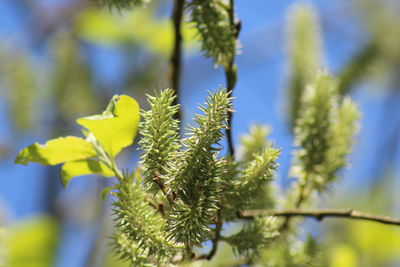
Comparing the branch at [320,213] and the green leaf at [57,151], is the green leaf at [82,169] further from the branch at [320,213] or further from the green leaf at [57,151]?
the branch at [320,213]

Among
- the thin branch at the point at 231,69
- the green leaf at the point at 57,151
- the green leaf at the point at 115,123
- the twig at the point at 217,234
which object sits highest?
the thin branch at the point at 231,69

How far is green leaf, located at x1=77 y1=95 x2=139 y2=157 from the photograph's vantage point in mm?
708

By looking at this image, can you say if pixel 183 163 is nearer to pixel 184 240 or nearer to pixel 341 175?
pixel 184 240

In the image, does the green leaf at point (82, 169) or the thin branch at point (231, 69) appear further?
the thin branch at point (231, 69)

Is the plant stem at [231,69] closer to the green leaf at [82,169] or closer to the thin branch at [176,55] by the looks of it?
the thin branch at [176,55]

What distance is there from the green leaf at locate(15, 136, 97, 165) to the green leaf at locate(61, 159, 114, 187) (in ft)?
0.05

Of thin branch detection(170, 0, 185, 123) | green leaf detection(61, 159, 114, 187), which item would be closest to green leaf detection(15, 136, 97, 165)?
green leaf detection(61, 159, 114, 187)

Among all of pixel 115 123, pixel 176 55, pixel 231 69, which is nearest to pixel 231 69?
pixel 231 69

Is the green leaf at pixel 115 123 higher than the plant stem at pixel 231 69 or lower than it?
lower

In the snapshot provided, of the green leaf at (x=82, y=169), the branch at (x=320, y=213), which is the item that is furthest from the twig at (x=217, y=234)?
the green leaf at (x=82, y=169)

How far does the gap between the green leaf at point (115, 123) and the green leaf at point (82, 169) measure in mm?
25

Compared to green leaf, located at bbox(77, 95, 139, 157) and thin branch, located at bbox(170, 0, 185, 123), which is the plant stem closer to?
thin branch, located at bbox(170, 0, 185, 123)

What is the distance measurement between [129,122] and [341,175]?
0.53 meters

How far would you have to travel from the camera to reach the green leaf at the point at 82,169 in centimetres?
77
